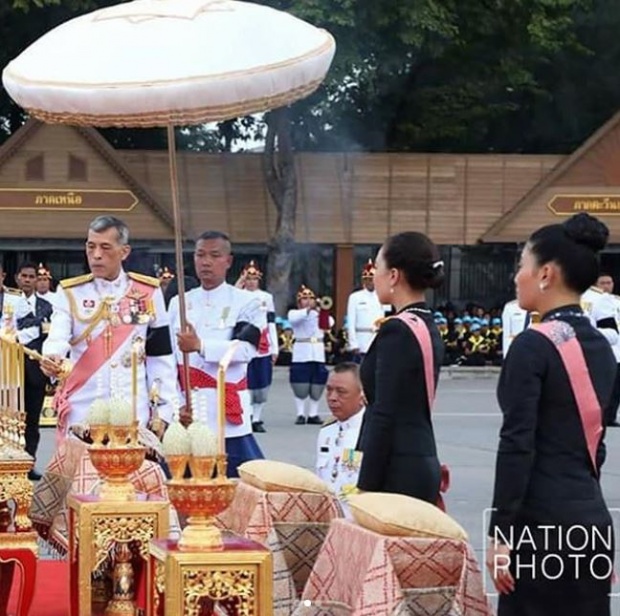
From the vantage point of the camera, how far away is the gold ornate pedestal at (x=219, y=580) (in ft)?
16.4

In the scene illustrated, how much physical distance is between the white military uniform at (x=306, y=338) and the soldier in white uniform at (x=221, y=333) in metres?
10.9

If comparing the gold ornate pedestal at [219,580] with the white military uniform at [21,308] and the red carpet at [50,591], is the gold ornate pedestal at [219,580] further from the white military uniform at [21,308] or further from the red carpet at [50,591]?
the white military uniform at [21,308]

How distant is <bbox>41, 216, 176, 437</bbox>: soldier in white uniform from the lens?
8.25 metres

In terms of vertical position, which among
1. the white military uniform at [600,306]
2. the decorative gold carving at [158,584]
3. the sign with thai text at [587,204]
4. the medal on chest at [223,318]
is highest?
the sign with thai text at [587,204]

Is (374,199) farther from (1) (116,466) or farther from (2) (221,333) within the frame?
(1) (116,466)

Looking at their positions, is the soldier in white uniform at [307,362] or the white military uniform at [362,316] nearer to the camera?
the soldier in white uniform at [307,362]

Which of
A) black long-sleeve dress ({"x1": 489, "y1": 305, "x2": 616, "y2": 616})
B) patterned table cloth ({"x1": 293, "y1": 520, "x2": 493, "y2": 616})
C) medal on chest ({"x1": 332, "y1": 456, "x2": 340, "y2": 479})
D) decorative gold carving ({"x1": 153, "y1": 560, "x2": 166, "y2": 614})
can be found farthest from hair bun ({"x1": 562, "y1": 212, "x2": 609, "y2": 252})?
medal on chest ({"x1": 332, "y1": 456, "x2": 340, "y2": 479})

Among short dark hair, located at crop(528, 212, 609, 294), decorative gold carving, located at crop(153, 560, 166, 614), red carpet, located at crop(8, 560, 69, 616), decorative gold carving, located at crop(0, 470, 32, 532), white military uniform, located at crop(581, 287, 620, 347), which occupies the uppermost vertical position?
white military uniform, located at crop(581, 287, 620, 347)

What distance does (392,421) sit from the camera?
588 centimetres

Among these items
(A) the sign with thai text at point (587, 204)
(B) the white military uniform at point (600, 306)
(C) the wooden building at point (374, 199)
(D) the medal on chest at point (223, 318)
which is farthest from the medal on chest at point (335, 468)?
(A) the sign with thai text at point (587, 204)

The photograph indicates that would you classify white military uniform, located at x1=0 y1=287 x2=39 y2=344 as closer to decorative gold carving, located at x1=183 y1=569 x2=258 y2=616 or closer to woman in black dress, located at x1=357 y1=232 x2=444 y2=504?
woman in black dress, located at x1=357 y1=232 x2=444 y2=504

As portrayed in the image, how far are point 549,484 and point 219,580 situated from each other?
1.02 m

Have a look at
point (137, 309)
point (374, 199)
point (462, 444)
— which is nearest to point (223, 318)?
point (137, 309)

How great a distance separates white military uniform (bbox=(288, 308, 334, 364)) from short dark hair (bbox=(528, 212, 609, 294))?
14482 millimetres
